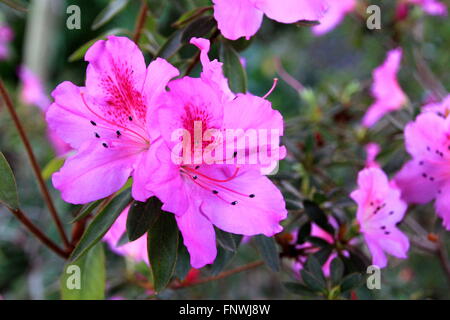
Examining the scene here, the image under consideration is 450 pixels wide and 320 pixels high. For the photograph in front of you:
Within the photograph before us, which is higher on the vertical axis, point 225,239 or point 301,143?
point 225,239

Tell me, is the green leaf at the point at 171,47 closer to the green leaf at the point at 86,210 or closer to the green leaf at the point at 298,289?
the green leaf at the point at 86,210

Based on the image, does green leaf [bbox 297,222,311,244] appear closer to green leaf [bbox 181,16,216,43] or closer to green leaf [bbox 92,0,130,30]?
green leaf [bbox 181,16,216,43]

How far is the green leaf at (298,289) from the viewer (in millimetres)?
822

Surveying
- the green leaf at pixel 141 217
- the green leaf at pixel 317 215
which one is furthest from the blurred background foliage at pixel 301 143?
the green leaf at pixel 141 217

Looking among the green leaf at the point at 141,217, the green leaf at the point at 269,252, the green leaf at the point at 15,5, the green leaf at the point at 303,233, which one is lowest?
the green leaf at the point at 303,233

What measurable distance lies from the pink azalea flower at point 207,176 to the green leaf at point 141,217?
0.05 metres

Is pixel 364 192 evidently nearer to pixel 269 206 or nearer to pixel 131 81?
pixel 269 206

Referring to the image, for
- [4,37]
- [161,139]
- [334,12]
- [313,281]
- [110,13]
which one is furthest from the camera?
[4,37]

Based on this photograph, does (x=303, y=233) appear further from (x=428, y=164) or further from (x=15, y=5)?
(x=15, y=5)

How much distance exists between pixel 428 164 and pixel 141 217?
53 centimetres

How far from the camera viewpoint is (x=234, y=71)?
2.53ft

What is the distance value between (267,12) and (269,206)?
25cm

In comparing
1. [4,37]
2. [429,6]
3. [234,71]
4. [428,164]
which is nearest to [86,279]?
[234,71]

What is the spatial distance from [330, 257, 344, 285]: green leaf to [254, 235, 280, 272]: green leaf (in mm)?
123
